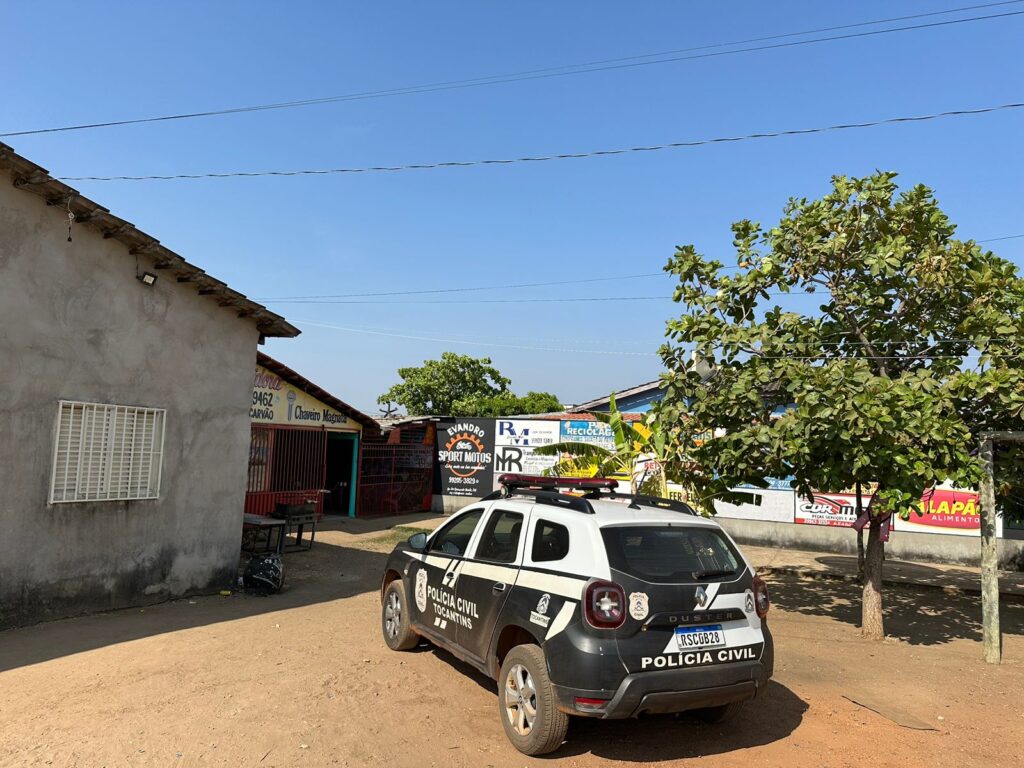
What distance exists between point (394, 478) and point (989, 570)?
16553mm

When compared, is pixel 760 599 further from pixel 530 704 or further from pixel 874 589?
pixel 874 589

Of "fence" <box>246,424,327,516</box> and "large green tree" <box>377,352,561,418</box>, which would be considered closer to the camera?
"fence" <box>246,424,327,516</box>

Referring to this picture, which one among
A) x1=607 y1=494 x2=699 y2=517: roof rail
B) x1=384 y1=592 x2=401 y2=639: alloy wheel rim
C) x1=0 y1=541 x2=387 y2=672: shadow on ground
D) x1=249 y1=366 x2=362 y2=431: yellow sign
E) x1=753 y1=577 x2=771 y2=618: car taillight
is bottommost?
x1=0 y1=541 x2=387 y2=672: shadow on ground

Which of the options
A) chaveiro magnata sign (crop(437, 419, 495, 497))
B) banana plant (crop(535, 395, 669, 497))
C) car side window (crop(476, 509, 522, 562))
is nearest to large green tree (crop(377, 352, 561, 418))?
chaveiro magnata sign (crop(437, 419, 495, 497))

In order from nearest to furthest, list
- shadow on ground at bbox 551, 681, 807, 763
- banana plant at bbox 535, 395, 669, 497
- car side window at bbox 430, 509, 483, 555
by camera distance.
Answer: shadow on ground at bbox 551, 681, 807, 763 < car side window at bbox 430, 509, 483, 555 < banana plant at bbox 535, 395, 669, 497

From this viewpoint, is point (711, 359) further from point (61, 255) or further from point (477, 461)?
point (477, 461)

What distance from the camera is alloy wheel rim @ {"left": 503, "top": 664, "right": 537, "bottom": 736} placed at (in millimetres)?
4738

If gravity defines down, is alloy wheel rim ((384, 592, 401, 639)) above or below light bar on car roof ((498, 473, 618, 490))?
below

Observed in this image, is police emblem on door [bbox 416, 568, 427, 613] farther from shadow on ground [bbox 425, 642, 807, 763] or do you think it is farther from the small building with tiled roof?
the small building with tiled roof

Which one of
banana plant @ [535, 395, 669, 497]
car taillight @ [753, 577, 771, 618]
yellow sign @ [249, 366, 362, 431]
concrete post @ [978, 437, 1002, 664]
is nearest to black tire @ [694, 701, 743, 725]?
car taillight @ [753, 577, 771, 618]

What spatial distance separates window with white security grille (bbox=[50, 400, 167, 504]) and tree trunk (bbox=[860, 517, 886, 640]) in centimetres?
922

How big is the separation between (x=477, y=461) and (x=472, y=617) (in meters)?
16.9

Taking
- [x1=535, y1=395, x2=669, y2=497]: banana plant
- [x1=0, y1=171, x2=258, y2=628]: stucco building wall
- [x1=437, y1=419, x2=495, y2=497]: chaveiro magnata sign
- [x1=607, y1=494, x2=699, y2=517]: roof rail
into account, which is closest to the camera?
[x1=607, y1=494, x2=699, y2=517]: roof rail

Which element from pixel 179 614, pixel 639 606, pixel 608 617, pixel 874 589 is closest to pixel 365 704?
pixel 608 617
